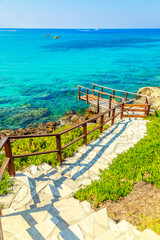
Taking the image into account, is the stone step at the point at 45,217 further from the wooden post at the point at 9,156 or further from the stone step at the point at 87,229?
the wooden post at the point at 9,156

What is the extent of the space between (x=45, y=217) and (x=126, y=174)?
9.47ft

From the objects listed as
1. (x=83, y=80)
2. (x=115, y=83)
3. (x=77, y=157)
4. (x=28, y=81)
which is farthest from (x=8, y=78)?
(x=77, y=157)

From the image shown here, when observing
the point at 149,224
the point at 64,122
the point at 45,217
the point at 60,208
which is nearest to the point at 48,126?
the point at 64,122

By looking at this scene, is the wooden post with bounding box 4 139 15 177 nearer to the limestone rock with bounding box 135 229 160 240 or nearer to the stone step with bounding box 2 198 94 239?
the stone step with bounding box 2 198 94 239

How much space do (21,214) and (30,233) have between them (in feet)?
2.16

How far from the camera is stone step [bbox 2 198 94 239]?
3239 millimetres

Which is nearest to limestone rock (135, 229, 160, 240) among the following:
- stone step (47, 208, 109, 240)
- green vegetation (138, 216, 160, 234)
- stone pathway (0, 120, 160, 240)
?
stone pathway (0, 120, 160, 240)

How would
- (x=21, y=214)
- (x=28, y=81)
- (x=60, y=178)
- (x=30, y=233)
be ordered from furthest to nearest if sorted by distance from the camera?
(x=28, y=81) → (x=60, y=178) → (x=21, y=214) → (x=30, y=233)

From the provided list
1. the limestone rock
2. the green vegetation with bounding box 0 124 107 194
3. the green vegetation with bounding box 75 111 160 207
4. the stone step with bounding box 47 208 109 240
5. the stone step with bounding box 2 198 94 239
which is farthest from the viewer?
the green vegetation with bounding box 0 124 107 194

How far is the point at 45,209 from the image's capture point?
152 inches

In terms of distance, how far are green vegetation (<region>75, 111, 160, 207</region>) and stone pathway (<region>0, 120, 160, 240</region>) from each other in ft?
1.29

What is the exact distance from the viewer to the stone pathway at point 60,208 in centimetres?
314

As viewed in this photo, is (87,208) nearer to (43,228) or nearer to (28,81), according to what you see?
(43,228)

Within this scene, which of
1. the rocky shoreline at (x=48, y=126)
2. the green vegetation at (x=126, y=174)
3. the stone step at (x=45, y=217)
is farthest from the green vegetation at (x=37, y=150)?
the rocky shoreline at (x=48, y=126)
